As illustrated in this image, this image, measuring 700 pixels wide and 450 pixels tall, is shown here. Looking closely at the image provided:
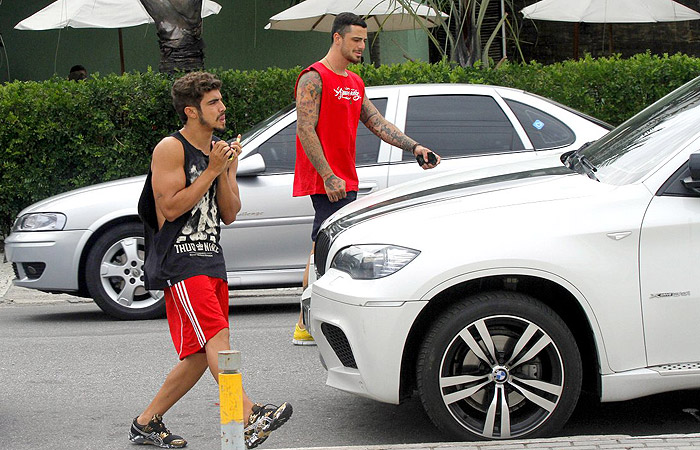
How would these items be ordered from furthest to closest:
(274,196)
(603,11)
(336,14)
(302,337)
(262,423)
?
(603,11) < (336,14) < (274,196) < (302,337) < (262,423)

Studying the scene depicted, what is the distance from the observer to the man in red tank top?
6.16 m

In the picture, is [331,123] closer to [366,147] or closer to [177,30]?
[366,147]

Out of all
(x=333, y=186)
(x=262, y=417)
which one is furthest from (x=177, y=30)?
(x=262, y=417)

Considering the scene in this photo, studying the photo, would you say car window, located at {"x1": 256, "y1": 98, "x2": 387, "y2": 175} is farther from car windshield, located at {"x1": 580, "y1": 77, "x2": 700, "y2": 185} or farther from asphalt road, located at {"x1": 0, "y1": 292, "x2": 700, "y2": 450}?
car windshield, located at {"x1": 580, "y1": 77, "x2": 700, "y2": 185}

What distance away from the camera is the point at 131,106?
1098 cm

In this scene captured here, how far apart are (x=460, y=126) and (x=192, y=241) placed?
12.1ft

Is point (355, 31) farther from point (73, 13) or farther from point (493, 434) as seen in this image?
point (73, 13)

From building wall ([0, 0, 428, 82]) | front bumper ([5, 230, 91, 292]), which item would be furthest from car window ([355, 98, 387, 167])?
building wall ([0, 0, 428, 82])

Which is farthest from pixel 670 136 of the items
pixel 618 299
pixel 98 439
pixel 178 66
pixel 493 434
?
pixel 178 66

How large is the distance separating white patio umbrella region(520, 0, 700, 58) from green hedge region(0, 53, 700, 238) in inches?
122

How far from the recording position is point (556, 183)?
15.5ft

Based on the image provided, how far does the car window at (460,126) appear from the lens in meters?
7.83

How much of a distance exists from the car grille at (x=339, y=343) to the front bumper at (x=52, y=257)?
3.68 meters

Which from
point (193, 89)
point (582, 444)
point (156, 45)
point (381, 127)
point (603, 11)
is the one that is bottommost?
point (582, 444)
